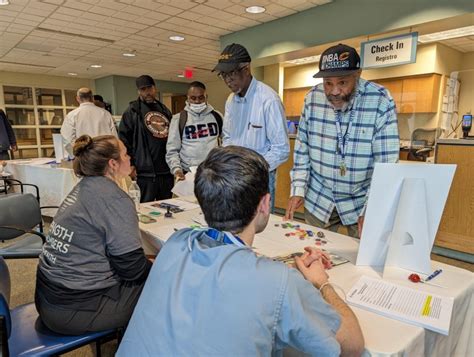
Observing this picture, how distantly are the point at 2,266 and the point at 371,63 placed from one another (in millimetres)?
3946

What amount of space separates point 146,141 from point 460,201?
2.97 m

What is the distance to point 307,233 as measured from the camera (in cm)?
157

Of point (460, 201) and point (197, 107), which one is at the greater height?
point (197, 107)

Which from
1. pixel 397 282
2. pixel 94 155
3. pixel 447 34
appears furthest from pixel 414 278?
pixel 447 34

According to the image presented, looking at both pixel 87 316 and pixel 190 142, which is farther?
pixel 190 142

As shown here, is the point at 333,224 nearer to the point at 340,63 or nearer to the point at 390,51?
the point at 340,63

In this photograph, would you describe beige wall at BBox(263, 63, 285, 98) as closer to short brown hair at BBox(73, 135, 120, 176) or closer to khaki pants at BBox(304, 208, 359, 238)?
khaki pants at BBox(304, 208, 359, 238)

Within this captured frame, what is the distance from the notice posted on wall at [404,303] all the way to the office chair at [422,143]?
13.4 feet

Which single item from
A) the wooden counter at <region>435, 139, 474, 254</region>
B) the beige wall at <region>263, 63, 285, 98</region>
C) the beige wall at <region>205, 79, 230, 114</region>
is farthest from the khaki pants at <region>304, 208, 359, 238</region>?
the beige wall at <region>205, 79, 230, 114</region>

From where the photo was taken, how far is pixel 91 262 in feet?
4.18

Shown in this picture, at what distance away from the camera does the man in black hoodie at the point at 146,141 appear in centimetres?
301

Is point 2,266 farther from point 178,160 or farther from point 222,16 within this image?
point 222,16

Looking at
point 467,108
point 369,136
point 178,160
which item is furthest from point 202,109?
point 467,108

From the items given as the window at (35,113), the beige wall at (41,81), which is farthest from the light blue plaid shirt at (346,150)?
the beige wall at (41,81)
